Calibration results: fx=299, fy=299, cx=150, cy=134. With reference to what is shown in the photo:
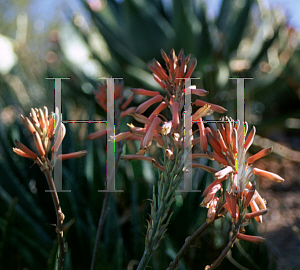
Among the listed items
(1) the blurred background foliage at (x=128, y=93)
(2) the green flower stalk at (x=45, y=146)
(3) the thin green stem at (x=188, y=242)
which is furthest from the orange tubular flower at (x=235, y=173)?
(1) the blurred background foliage at (x=128, y=93)

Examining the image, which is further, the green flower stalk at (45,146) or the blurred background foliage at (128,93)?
the blurred background foliage at (128,93)

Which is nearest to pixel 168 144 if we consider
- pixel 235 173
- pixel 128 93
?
pixel 235 173

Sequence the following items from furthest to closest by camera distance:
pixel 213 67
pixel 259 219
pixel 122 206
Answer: pixel 213 67, pixel 122 206, pixel 259 219

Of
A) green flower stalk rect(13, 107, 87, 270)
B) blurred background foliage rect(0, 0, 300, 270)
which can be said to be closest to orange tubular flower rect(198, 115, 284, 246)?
green flower stalk rect(13, 107, 87, 270)

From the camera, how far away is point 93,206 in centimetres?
95

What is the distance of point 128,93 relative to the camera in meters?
1.74

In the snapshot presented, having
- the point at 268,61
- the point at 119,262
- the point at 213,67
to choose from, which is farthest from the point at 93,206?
the point at 268,61

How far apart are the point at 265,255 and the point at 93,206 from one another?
20.3 inches

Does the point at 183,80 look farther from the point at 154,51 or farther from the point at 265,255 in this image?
the point at 154,51

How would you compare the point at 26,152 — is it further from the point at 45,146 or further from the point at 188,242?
the point at 188,242

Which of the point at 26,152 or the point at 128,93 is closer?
the point at 26,152

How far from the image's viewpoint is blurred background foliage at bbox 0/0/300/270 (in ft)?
2.64

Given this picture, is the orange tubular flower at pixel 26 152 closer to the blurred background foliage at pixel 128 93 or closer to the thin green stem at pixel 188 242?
the thin green stem at pixel 188 242

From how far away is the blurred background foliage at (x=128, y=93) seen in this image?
0.81m
